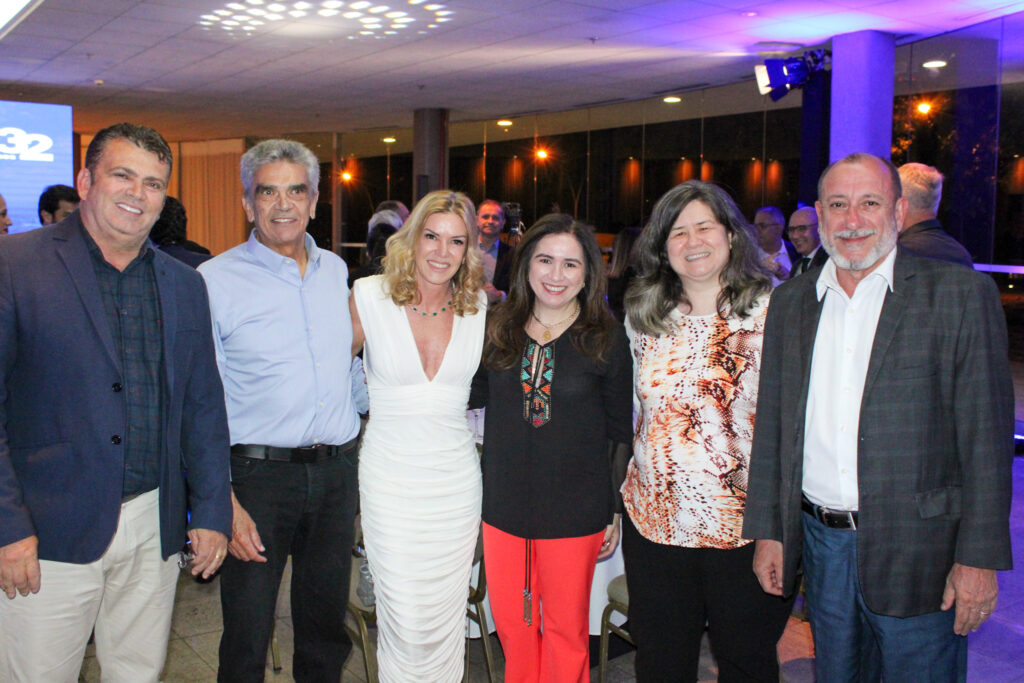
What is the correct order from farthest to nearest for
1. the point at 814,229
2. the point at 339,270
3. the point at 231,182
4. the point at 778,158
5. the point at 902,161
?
1. the point at 231,182
2. the point at 778,158
3. the point at 902,161
4. the point at 814,229
5. the point at 339,270

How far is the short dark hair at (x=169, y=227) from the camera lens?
13.5 feet

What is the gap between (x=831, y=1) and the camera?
6.90m

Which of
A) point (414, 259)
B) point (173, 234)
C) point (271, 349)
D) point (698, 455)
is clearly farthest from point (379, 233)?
point (698, 455)

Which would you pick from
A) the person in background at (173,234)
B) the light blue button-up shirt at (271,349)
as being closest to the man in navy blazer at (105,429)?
the light blue button-up shirt at (271,349)

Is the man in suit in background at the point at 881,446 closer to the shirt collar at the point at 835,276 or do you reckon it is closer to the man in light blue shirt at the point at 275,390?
the shirt collar at the point at 835,276

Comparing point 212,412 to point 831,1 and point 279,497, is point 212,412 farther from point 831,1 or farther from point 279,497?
point 831,1

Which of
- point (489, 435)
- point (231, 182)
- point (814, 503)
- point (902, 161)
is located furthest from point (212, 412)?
point (231, 182)

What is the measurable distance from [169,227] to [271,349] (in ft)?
6.59

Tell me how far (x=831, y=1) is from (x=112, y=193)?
6.55 metres

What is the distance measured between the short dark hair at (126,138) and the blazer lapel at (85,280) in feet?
0.67

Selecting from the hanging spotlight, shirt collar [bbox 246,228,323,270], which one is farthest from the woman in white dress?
the hanging spotlight

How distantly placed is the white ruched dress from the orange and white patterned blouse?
623 millimetres

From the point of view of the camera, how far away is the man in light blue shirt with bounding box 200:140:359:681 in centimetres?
248

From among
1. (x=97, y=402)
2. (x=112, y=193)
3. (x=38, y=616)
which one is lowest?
(x=38, y=616)
